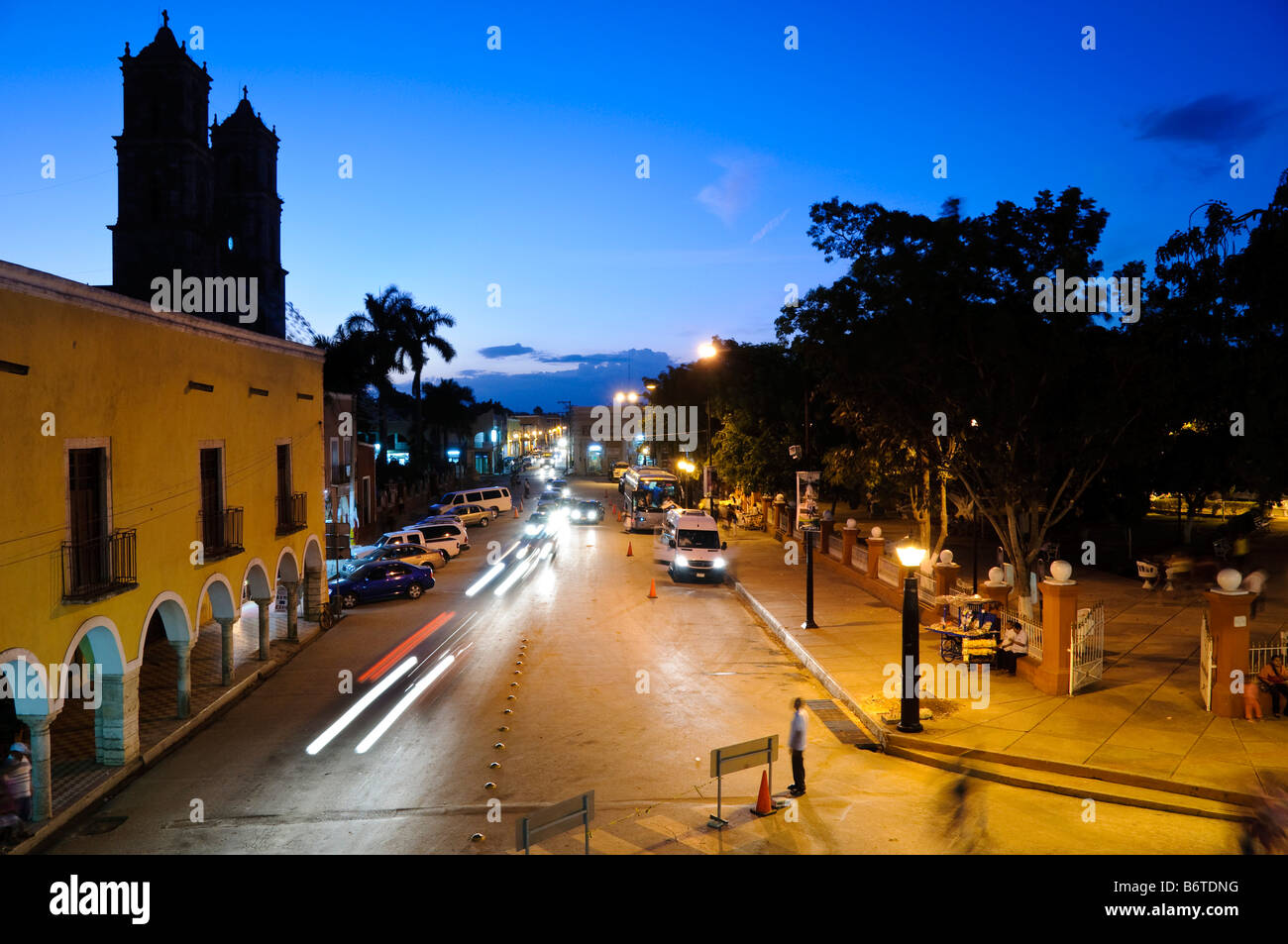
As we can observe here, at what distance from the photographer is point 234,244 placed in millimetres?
56656

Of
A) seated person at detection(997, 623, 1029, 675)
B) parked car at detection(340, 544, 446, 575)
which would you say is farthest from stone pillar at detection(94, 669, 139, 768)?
parked car at detection(340, 544, 446, 575)

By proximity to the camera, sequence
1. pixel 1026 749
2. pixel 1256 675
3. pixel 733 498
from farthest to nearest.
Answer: pixel 733 498 < pixel 1256 675 < pixel 1026 749

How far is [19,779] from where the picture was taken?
416 inches

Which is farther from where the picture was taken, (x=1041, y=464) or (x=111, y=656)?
(x=1041, y=464)

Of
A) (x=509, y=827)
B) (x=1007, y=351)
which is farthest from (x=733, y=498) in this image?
(x=509, y=827)

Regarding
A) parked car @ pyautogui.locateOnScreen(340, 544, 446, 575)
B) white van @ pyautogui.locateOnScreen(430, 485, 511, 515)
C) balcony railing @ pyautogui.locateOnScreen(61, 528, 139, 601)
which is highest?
balcony railing @ pyautogui.locateOnScreen(61, 528, 139, 601)

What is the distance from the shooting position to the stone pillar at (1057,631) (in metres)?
14.5

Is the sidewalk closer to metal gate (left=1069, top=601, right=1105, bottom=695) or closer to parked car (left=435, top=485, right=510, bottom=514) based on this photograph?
metal gate (left=1069, top=601, right=1105, bottom=695)

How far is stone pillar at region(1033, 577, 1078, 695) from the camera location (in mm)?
14484

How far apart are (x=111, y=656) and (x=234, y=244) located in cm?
5050

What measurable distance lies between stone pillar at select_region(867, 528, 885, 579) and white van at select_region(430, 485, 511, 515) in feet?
88.7

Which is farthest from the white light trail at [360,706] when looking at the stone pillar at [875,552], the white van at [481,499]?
the white van at [481,499]

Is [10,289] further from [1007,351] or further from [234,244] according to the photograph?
[234,244]

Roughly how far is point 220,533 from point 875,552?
17657 mm
